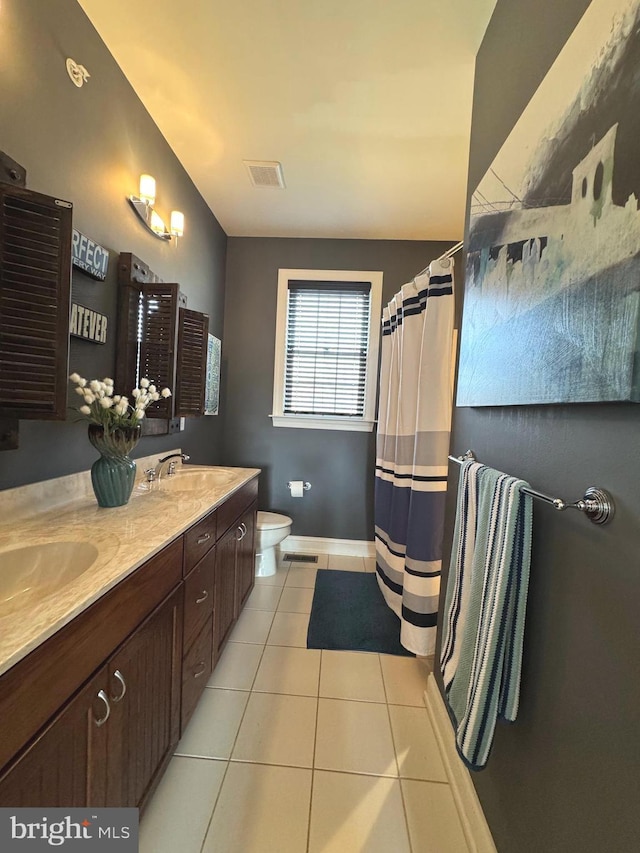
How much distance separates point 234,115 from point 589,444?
2142 mm

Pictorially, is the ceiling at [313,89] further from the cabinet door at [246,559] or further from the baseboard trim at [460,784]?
the baseboard trim at [460,784]

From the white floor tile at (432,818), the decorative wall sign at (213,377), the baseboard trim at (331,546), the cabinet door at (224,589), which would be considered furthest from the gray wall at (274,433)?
the white floor tile at (432,818)

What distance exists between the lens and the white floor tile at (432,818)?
1048 millimetres

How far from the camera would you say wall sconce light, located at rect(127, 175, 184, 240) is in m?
1.72

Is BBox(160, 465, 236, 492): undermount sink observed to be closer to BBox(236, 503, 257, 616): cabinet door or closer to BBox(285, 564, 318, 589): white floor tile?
BBox(236, 503, 257, 616): cabinet door

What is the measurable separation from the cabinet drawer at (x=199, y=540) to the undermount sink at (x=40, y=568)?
32 centimetres

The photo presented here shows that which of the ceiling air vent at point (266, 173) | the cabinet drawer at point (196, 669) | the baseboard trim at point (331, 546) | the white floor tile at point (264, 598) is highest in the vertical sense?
the ceiling air vent at point (266, 173)

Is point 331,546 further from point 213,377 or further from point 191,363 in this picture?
point 191,363

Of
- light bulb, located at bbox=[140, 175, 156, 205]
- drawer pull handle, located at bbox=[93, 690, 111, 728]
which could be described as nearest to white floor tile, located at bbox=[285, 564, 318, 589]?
drawer pull handle, located at bbox=[93, 690, 111, 728]

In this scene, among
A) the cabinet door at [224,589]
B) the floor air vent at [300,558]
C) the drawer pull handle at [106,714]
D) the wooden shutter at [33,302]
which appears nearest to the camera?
the drawer pull handle at [106,714]

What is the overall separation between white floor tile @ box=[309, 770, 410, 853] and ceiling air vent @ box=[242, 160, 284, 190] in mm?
2903

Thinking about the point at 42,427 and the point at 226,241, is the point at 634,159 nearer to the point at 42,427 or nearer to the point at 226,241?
the point at 42,427

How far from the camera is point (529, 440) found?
91cm

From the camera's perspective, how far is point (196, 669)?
1353mm
